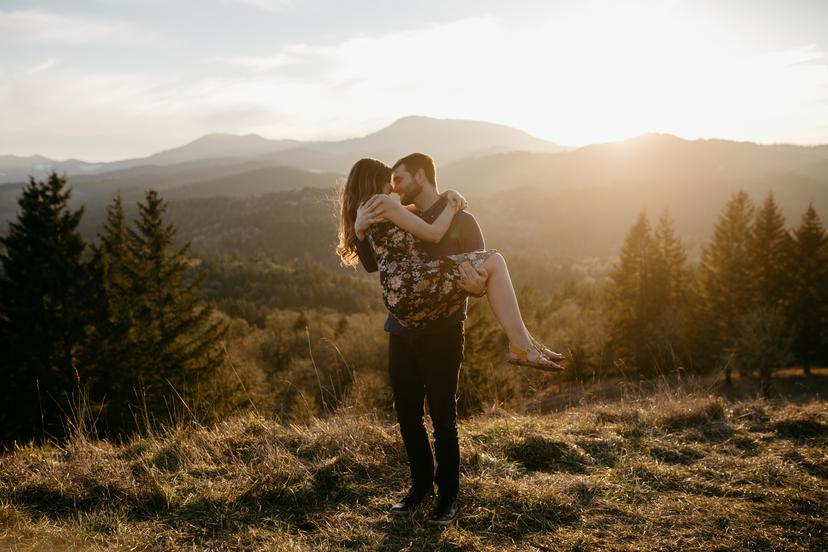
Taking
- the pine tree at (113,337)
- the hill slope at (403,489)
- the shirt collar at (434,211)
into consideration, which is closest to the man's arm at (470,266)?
the shirt collar at (434,211)

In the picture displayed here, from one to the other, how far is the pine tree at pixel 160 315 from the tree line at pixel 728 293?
25.4 m

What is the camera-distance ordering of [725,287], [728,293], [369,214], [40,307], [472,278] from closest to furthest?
[472,278] < [369,214] < [40,307] < [728,293] < [725,287]

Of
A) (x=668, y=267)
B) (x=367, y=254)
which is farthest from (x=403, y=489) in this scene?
(x=668, y=267)

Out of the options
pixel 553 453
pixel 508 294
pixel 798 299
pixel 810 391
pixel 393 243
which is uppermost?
pixel 393 243

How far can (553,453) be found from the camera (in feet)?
14.1

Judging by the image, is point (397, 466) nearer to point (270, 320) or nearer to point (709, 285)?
point (709, 285)

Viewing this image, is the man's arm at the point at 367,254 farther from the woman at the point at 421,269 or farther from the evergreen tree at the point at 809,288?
the evergreen tree at the point at 809,288

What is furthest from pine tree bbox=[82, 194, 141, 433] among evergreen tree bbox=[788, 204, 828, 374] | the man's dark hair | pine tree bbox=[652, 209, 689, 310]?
evergreen tree bbox=[788, 204, 828, 374]

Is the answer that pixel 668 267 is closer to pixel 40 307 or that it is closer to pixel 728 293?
pixel 728 293

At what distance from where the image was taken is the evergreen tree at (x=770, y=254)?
105 ft

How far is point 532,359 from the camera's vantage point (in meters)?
3.13

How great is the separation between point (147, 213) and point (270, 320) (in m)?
31.5

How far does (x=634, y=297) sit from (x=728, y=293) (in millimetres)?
5367

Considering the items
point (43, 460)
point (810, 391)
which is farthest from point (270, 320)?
point (43, 460)
